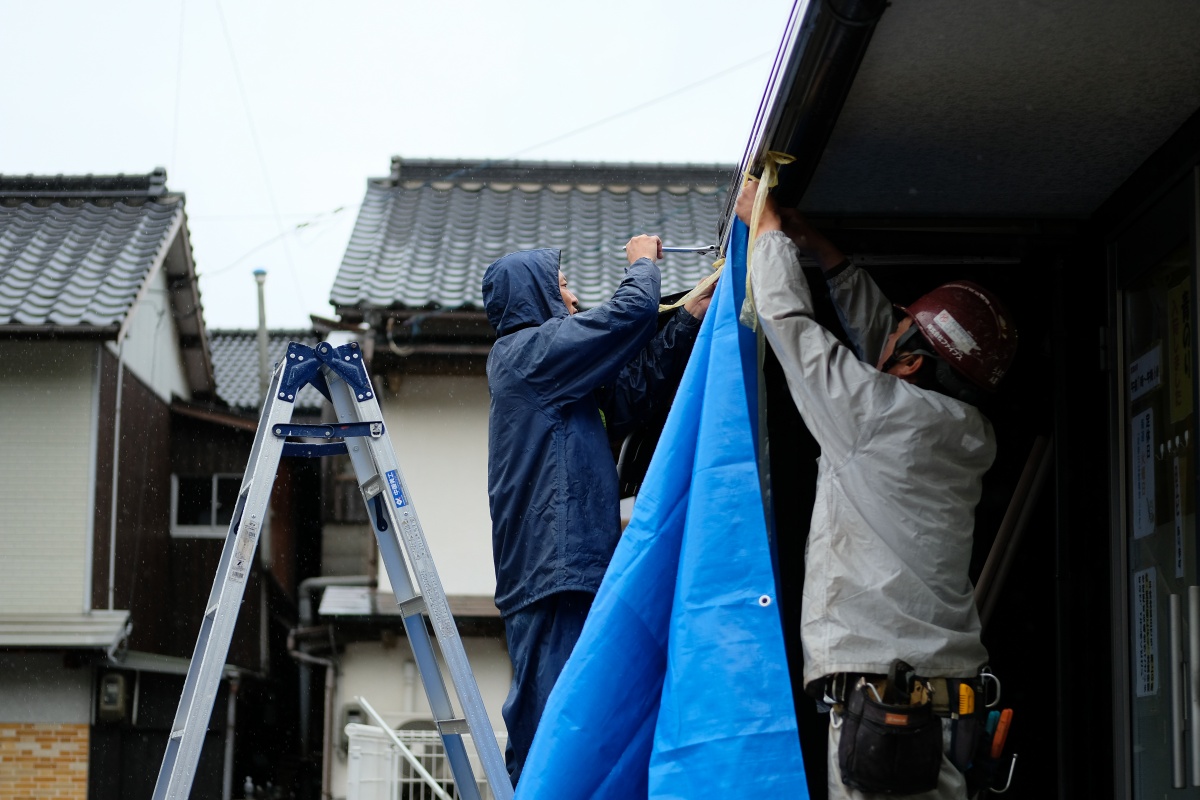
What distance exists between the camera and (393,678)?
11188mm

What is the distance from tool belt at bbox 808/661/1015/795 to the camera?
2594mm

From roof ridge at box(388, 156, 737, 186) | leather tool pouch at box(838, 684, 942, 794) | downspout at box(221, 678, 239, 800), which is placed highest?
roof ridge at box(388, 156, 737, 186)

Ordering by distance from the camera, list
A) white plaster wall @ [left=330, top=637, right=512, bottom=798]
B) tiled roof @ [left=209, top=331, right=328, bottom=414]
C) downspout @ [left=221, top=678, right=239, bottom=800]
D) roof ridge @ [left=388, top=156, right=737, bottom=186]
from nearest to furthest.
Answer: white plaster wall @ [left=330, top=637, right=512, bottom=798], roof ridge @ [left=388, top=156, right=737, bottom=186], downspout @ [left=221, top=678, right=239, bottom=800], tiled roof @ [left=209, top=331, right=328, bottom=414]

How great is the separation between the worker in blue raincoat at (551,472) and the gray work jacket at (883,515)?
618 millimetres

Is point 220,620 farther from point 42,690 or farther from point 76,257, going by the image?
point 76,257

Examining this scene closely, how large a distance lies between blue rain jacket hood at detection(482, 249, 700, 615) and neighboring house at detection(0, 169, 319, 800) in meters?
10.6

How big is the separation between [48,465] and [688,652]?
40.9ft

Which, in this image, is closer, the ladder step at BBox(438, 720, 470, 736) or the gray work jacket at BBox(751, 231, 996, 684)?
the gray work jacket at BBox(751, 231, 996, 684)

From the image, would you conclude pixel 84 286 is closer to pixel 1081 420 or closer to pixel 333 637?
pixel 333 637

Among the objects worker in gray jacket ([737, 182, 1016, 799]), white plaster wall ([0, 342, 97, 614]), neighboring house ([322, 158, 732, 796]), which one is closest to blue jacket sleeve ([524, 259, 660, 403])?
worker in gray jacket ([737, 182, 1016, 799])

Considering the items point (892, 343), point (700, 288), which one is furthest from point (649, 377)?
point (892, 343)

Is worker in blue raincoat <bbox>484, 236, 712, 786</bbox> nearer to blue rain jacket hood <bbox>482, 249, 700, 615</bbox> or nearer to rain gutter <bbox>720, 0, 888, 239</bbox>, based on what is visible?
blue rain jacket hood <bbox>482, 249, 700, 615</bbox>

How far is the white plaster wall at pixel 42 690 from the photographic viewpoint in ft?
42.6

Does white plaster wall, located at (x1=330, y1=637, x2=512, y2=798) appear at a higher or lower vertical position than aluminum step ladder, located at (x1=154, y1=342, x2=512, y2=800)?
lower
